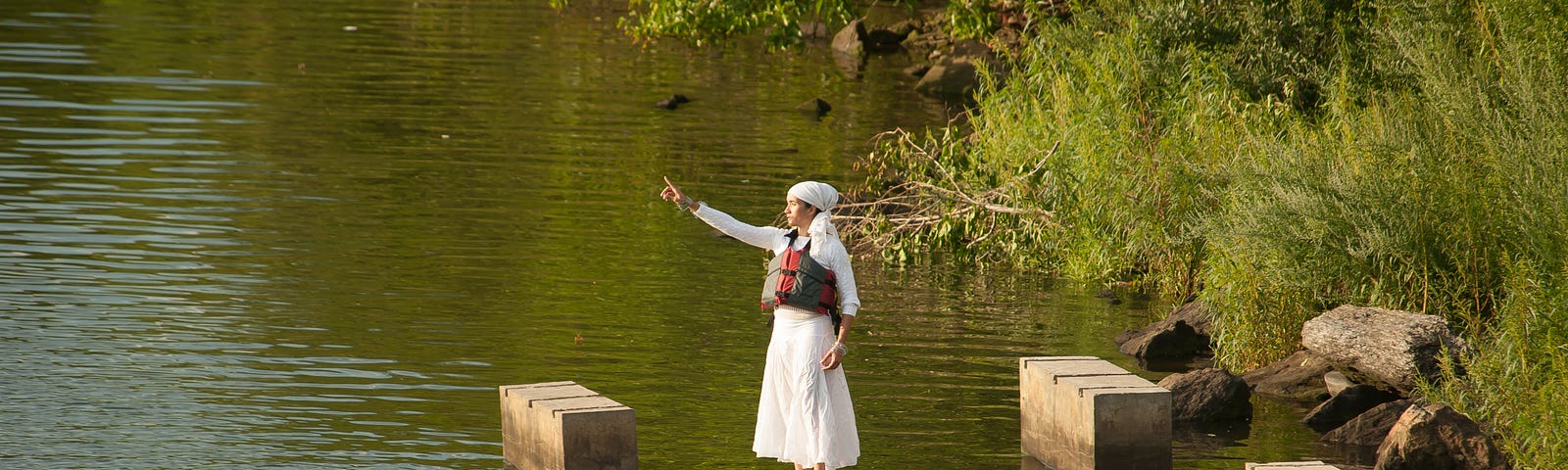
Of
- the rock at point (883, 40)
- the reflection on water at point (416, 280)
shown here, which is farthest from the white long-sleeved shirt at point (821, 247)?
the rock at point (883, 40)

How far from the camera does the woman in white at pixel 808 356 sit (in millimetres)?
10602

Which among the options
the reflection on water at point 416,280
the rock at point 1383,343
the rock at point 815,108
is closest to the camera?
the reflection on water at point 416,280

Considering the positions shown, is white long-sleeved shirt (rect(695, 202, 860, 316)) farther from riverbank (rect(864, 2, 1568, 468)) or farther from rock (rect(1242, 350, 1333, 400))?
rock (rect(1242, 350, 1333, 400))

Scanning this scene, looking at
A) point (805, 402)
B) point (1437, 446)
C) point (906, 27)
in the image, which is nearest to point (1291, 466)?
point (1437, 446)

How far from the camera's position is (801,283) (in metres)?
10.6

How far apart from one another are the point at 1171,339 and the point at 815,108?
18734 millimetres

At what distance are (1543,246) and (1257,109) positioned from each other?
594cm

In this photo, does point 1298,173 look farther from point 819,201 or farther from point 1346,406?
point 819,201

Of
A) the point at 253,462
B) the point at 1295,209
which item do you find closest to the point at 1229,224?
the point at 1295,209

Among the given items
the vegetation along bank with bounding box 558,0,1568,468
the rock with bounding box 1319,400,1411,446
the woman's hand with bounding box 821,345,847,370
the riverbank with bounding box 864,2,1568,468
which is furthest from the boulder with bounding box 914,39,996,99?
the woman's hand with bounding box 821,345,847,370

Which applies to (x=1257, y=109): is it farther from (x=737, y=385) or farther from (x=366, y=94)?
(x=366, y=94)

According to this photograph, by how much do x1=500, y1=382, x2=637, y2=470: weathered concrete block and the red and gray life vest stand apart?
126cm

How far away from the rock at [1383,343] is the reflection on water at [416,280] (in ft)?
3.23

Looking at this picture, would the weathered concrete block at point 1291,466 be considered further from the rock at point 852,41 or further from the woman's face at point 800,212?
the rock at point 852,41
